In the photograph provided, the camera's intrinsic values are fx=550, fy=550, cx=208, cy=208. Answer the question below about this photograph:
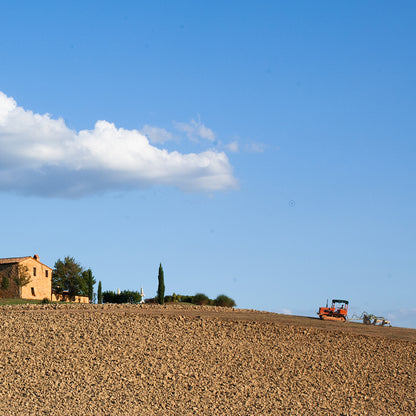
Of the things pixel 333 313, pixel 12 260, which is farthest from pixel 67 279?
pixel 333 313

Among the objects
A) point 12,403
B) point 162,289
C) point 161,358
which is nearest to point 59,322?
point 161,358

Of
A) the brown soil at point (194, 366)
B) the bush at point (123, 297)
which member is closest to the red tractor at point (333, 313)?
the brown soil at point (194, 366)

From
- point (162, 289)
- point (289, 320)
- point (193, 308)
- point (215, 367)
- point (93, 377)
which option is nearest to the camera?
point (93, 377)

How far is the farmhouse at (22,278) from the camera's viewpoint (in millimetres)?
53219

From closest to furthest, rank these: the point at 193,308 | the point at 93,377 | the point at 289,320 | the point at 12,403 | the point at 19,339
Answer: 1. the point at 12,403
2. the point at 93,377
3. the point at 19,339
4. the point at 289,320
5. the point at 193,308

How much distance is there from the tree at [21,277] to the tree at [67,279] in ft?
27.2

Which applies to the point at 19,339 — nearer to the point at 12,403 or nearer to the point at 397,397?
the point at 12,403

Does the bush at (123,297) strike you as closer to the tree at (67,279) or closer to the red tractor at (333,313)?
the tree at (67,279)

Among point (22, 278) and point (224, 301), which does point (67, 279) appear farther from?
point (224, 301)

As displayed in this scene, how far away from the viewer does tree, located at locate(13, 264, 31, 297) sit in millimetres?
52688

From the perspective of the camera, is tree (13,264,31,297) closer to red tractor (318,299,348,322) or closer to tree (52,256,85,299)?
tree (52,256,85,299)

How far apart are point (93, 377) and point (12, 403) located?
2.75 metres

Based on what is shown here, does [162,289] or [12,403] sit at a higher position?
[162,289]

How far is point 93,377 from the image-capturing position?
18.0 m
